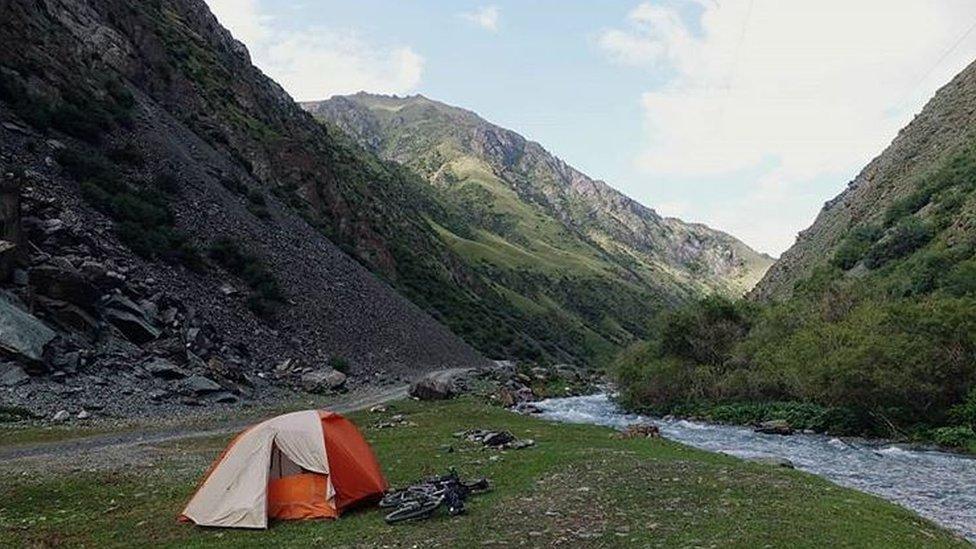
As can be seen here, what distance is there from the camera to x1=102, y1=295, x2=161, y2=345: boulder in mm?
42188

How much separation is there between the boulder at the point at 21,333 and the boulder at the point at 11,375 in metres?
0.57

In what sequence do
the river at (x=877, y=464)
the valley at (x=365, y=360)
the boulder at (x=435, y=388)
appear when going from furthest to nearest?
the boulder at (x=435, y=388), the river at (x=877, y=464), the valley at (x=365, y=360)

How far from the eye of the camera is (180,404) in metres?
38.9

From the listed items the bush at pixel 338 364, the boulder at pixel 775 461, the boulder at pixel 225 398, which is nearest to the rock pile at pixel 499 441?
the boulder at pixel 775 461

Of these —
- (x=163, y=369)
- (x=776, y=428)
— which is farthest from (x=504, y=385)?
(x=163, y=369)

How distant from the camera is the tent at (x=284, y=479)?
16203mm

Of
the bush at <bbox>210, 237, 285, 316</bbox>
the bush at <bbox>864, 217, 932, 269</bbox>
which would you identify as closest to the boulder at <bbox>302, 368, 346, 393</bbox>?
the bush at <bbox>210, 237, 285, 316</bbox>

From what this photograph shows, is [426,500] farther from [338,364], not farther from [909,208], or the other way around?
[909,208]

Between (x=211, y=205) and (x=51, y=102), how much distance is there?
52.7ft

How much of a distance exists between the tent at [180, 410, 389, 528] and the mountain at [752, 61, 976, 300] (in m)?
52.8

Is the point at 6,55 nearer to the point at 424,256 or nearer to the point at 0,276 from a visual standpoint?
the point at 0,276

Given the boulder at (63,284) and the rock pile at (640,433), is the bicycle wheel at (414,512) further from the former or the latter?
the boulder at (63,284)

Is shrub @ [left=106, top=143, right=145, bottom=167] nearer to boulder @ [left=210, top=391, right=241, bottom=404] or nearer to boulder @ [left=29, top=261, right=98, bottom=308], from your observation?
boulder @ [left=29, top=261, right=98, bottom=308]

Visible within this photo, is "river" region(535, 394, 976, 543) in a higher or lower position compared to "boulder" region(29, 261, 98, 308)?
lower
